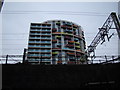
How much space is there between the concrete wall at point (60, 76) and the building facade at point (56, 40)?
50557 millimetres

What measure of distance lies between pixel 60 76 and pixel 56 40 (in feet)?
193

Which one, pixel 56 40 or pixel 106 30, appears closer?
pixel 106 30

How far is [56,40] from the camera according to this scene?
67.5m

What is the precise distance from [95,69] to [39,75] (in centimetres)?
469

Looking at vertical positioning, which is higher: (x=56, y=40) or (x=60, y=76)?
(x=56, y=40)

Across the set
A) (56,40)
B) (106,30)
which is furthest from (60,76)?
(56,40)

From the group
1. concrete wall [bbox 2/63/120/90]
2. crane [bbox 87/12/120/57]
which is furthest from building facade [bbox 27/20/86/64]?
concrete wall [bbox 2/63/120/90]

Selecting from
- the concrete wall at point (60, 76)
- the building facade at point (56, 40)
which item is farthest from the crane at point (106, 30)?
the building facade at point (56, 40)

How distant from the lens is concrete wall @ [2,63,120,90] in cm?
873

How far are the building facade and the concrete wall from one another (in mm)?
50557

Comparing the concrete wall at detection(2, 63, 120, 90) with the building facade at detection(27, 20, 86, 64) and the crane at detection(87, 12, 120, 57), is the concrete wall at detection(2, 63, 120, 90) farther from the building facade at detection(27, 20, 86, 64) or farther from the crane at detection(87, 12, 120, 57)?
the building facade at detection(27, 20, 86, 64)

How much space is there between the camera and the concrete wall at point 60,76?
8727 mm

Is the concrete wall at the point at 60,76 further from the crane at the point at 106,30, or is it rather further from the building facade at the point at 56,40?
the building facade at the point at 56,40

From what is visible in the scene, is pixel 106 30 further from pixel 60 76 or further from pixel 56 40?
pixel 56 40
